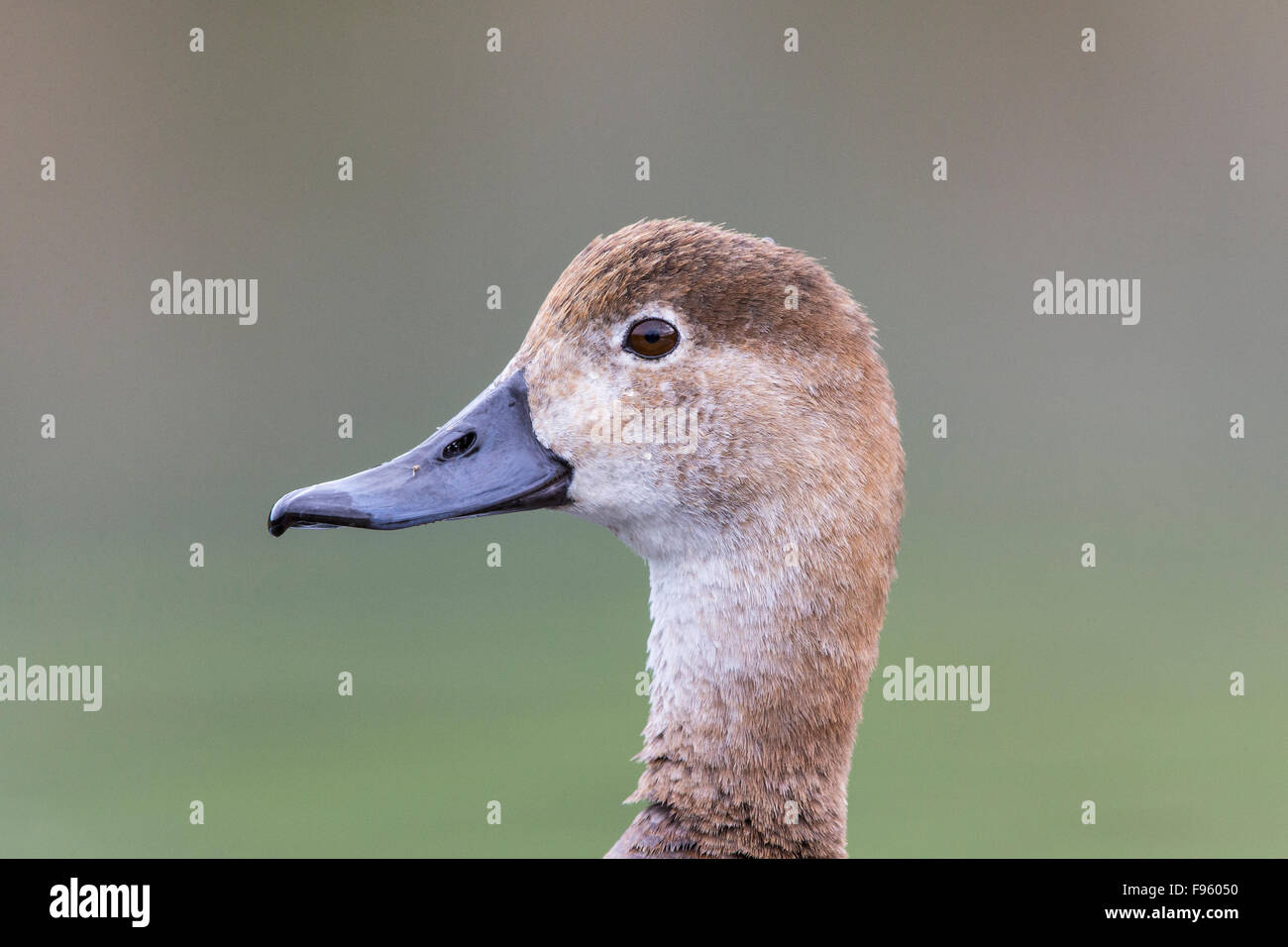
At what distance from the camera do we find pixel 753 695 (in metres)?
2.15

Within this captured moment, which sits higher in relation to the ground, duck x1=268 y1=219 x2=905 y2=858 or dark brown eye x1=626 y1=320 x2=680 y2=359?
dark brown eye x1=626 y1=320 x2=680 y2=359

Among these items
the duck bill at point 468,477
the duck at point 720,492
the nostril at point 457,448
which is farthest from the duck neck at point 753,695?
the nostril at point 457,448

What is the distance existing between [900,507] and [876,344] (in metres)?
0.26

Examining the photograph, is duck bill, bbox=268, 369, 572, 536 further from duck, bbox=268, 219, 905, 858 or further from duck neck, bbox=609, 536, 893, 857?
duck neck, bbox=609, 536, 893, 857

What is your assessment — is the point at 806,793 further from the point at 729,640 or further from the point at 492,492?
the point at 492,492

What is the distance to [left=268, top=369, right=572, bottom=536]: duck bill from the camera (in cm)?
224

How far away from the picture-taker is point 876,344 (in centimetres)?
227

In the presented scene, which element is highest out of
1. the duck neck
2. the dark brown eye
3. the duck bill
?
the dark brown eye

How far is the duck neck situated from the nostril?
1.42 ft

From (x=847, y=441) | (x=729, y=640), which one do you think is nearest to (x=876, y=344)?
(x=847, y=441)

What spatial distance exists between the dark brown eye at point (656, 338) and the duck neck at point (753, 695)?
33cm

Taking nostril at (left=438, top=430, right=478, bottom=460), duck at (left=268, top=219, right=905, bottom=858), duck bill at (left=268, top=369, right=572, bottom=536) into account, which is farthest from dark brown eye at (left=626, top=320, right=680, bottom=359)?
nostril at (left=438, top=430, right=478, bottom=460)

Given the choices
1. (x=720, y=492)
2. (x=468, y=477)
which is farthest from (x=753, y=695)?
(x=468, y=477)
